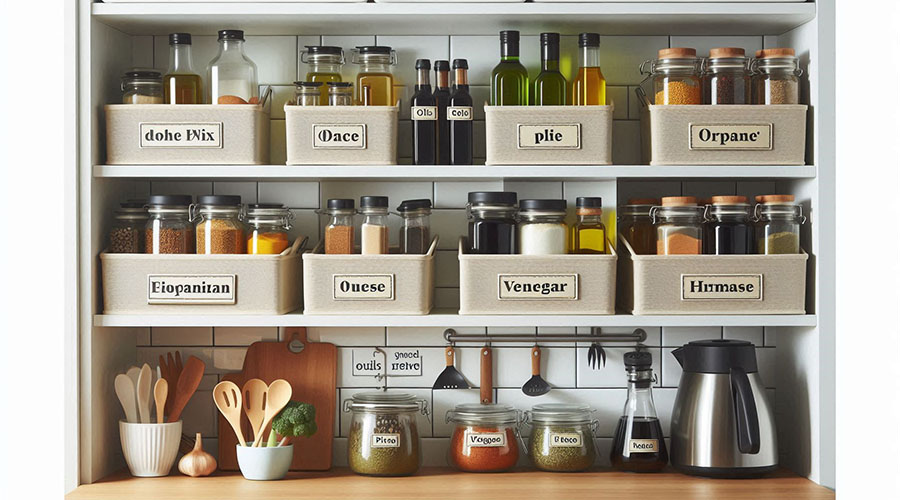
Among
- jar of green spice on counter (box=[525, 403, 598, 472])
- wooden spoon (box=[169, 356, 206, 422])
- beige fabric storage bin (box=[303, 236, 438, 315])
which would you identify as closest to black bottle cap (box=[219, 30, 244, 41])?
beige fabric storage bin (box=[303, 236, 438, 315])

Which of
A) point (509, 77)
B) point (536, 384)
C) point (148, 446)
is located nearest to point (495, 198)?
point (509, 77)

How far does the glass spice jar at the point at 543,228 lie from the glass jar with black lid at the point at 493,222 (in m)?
0.03

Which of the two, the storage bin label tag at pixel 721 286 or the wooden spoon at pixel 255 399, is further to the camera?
the wooden spoon at pixel 255 399

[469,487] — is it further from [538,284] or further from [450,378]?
[538,284]

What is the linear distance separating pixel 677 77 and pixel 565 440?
84cm

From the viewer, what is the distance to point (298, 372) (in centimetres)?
217

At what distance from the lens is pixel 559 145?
1.95 meters

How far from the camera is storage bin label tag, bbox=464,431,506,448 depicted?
2037 millimetres

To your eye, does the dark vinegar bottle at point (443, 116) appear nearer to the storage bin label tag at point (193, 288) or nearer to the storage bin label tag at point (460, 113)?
the storage bin label tag at point (460, 113)

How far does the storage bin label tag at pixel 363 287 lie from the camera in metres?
1.94

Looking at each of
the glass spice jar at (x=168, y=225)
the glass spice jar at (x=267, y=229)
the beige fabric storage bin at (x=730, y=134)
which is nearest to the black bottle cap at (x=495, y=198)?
the beige fabric storage bin at (x=730, y=134)

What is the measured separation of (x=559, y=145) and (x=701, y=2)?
0.43m
